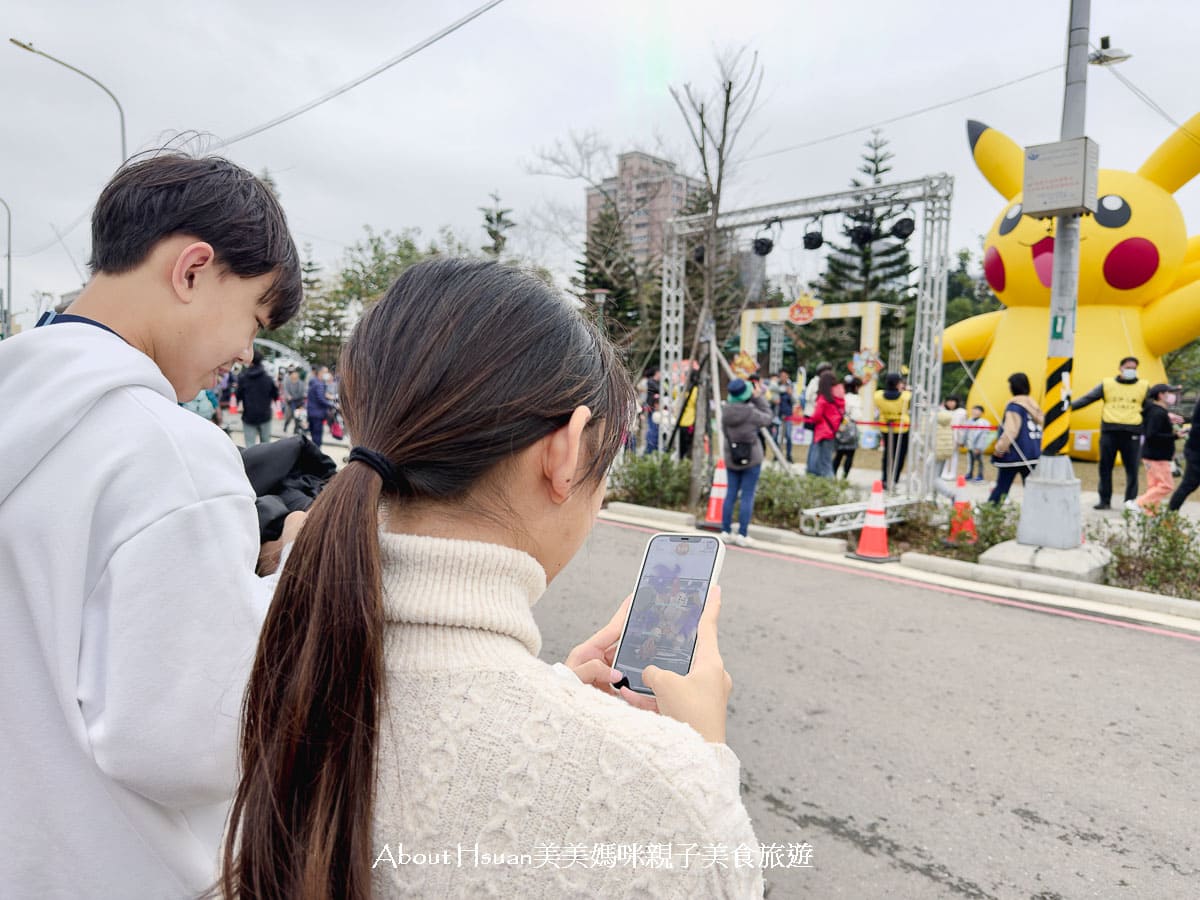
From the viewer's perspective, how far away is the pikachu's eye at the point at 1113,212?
45.2 feet

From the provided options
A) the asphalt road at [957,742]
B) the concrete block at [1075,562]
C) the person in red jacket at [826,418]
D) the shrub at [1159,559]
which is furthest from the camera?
the person in red jacket at [826,418]

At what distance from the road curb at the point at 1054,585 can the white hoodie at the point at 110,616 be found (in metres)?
6.55

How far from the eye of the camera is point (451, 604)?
825 mm

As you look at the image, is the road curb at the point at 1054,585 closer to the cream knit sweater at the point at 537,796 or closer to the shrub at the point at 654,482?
the shrub at the point at 654,482

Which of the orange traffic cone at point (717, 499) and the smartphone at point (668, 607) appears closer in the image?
the smartphone at point (668, 607)

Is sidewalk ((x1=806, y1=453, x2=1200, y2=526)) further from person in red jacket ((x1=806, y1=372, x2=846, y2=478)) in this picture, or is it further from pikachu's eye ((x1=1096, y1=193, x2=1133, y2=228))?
pikachu's eye ((x1=1096, y1=193, x2=1133, y2=228))

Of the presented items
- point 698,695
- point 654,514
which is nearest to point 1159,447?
point 654,514

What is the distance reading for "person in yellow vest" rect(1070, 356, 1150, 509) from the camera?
10195 mm

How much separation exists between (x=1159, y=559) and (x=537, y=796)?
7.04m

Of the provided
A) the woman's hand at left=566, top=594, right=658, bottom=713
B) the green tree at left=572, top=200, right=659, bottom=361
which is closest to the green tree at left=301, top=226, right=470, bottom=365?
the green tree at left=572, top=200, right=659, bottom=361

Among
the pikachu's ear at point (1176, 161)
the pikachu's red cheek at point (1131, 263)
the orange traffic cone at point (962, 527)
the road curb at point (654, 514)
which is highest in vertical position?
the pikachu's ear at point (1176, 161)

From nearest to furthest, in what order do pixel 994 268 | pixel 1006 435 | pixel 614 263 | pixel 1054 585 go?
pixel 1054 585 → pixel 1006 435 → pixel 994 268 → pixel 614 263

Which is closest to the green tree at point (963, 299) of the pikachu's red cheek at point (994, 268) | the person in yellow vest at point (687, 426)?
the pikachu's red cheek at point (994, 268)

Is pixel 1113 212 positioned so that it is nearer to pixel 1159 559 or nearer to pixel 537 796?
pixel 1159 559
